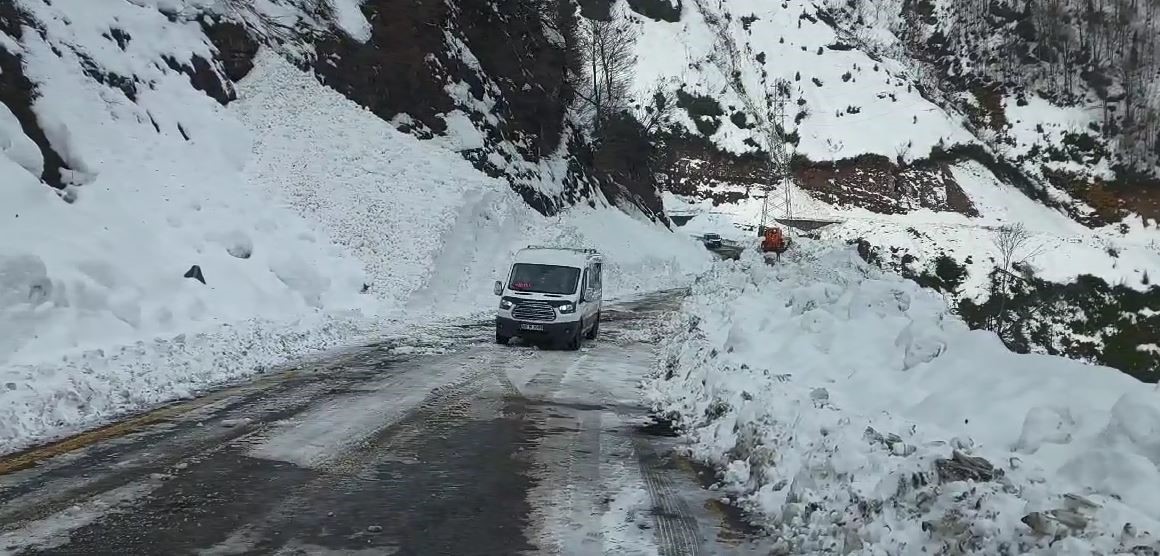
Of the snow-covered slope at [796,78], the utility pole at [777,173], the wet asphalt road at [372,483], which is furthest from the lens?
the snow-covered slope at [796,78]

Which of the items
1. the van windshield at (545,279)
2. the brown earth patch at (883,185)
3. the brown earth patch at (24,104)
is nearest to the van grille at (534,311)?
the van windshield at (545,279)

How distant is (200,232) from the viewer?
20.6 m

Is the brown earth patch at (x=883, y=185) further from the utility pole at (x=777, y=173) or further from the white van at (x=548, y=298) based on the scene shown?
the white van at (x=548, y=298)

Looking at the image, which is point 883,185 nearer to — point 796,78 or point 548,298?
point 796,78

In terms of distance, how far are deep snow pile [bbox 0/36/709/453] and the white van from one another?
139 inches

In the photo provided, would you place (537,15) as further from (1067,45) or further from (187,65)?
(1067,45)

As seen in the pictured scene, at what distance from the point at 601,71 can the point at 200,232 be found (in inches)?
1885

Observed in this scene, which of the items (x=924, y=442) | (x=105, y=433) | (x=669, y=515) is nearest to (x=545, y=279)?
(x=105, y=433)

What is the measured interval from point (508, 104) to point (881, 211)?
2797 inches

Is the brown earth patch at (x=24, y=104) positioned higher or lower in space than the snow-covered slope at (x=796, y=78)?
lower

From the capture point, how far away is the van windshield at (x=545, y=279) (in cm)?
1906

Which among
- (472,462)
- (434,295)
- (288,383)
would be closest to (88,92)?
(434,295)

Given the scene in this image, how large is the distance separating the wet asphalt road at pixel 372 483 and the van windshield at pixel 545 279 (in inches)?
265

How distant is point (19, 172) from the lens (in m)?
16.9
